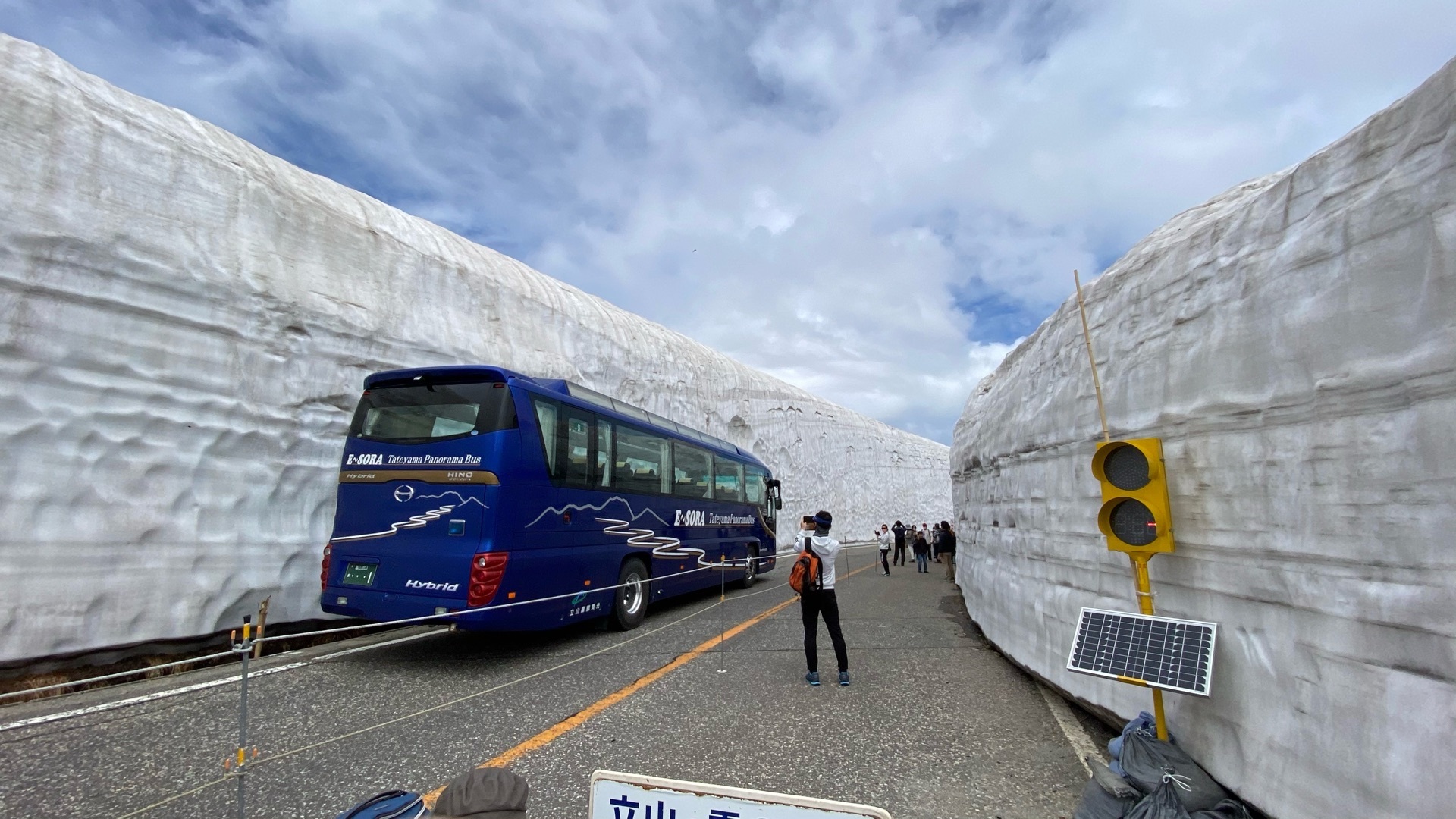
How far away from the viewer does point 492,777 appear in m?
1.71

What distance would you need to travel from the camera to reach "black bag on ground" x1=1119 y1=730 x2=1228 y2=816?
9.06 feet

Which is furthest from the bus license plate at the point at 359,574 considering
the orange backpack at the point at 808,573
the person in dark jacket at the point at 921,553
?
the person in dark jacket at the point at 921,553

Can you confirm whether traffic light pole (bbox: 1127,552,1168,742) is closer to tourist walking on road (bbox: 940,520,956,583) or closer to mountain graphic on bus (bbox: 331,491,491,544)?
mountain graphic on bus (bbox: 331,491,491,544)

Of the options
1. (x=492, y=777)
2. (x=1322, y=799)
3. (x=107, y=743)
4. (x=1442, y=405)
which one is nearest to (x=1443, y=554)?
(x=1442, y=405)

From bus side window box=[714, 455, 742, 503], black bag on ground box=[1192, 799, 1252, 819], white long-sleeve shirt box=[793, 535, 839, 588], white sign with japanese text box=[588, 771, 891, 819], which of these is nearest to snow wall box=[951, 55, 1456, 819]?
black bag on ground box=[1192, 799, 1252, 819]

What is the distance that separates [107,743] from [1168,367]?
22.5ft

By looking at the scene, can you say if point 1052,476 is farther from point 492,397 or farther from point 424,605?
point 424,605

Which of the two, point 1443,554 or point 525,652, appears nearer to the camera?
point 1443,554

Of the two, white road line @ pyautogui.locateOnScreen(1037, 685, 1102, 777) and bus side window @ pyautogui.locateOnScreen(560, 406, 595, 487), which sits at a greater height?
bus side window @ pyautogui.locateOnScreen(560, 406, 595, 487)

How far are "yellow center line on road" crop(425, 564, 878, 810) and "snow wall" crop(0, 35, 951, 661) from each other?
4863 millimetres

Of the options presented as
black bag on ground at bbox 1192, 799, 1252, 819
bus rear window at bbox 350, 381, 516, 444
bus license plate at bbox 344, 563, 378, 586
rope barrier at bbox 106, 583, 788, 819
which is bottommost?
rope barrier at bbox 106, 583, 788, 819

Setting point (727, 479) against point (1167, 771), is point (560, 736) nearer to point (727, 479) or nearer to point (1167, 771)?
point (1167, 771)

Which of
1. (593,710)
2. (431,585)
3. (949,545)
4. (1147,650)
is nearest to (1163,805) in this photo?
(1147,650)

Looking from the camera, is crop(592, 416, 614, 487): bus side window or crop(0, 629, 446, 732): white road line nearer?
crop(0, 629, 446, 732): white road line
